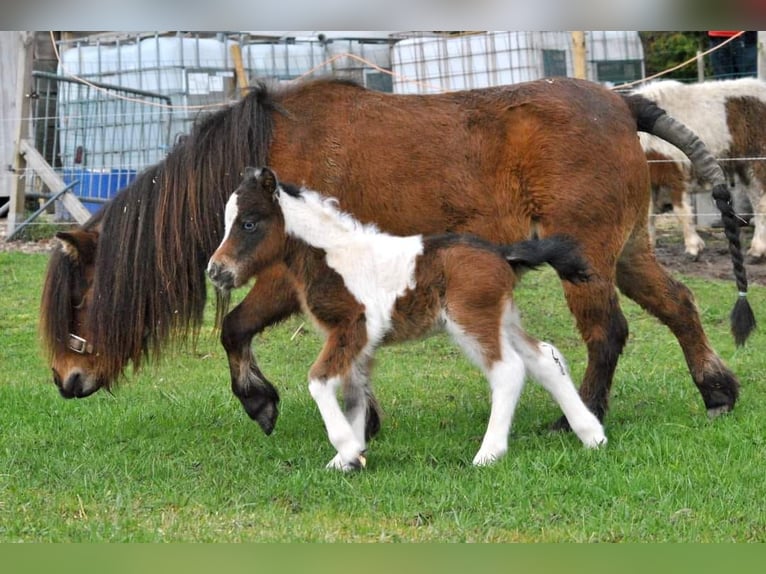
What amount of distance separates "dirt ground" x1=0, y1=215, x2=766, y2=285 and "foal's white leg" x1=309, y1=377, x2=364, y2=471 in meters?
7.56

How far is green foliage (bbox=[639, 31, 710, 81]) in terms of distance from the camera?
1733 centimetres

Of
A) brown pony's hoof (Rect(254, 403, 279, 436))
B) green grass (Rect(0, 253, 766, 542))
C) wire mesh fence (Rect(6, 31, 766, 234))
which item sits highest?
wire mesh fence (Rect(6, 31, 766, 234))

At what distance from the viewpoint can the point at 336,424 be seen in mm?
5727

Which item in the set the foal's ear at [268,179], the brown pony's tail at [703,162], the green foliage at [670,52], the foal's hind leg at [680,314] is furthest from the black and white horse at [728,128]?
the foal's ear at [268,179]

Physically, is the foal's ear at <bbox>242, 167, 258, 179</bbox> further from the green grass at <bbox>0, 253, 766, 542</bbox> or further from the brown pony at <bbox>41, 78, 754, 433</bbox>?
the green grass at <bbox>0, 253, 766, 542</bbox>

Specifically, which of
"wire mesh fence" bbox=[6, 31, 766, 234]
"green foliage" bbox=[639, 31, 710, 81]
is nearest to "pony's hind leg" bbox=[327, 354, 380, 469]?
"wire mesh fence" bbox=[6, 31, 766, 234]

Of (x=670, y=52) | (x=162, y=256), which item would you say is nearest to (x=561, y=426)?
(x=162, y=256)

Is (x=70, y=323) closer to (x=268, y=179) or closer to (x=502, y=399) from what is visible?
(x=268, y=179)

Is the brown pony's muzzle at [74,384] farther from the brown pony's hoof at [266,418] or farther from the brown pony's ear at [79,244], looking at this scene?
the brown pony's hoof at [266,418]

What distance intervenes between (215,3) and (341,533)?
8.00ft

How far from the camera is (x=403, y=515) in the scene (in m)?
4.98

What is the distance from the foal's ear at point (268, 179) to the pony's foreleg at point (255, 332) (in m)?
0.57

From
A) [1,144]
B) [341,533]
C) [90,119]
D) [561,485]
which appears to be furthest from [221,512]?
[1,144]

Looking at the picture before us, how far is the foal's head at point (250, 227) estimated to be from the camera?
586cm
